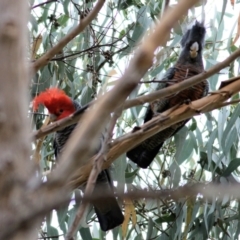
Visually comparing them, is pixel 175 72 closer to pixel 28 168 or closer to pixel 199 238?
pixel 199 238

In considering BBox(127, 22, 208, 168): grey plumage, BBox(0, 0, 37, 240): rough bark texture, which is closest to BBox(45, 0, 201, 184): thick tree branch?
BBox(0, 0, 37, 240): rough bark texture

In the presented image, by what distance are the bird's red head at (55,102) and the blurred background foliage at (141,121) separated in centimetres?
5

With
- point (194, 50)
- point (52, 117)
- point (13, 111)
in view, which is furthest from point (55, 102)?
point (13, 111)

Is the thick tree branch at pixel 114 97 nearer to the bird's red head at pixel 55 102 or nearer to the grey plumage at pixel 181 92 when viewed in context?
the bird's red head at pixel 55 102

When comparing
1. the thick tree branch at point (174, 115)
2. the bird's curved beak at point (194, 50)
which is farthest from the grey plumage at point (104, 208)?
the thick tree branch at point (174, 115)

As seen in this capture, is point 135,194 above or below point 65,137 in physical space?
below

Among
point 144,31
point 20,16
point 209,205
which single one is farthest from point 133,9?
point 20,16

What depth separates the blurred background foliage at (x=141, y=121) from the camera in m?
2.07

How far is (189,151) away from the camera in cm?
228

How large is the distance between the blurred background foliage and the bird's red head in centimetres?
5

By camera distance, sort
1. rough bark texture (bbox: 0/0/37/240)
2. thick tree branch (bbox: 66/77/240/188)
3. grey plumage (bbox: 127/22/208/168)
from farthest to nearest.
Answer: grey plumage (bbox: 127/22/208/168) → thick tree branch (bbox: 66/77/240/188) → rough bark texture (bbox: 0/0/37/240)

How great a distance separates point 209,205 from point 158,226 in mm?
229

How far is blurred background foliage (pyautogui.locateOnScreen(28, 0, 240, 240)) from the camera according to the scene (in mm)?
2068

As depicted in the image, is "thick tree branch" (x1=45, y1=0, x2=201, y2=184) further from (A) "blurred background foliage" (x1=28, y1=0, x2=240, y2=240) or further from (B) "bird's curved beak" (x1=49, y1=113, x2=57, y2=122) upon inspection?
(B) "bird's curved beak" (x1=49, y1=113, x2=57, y2=122)
